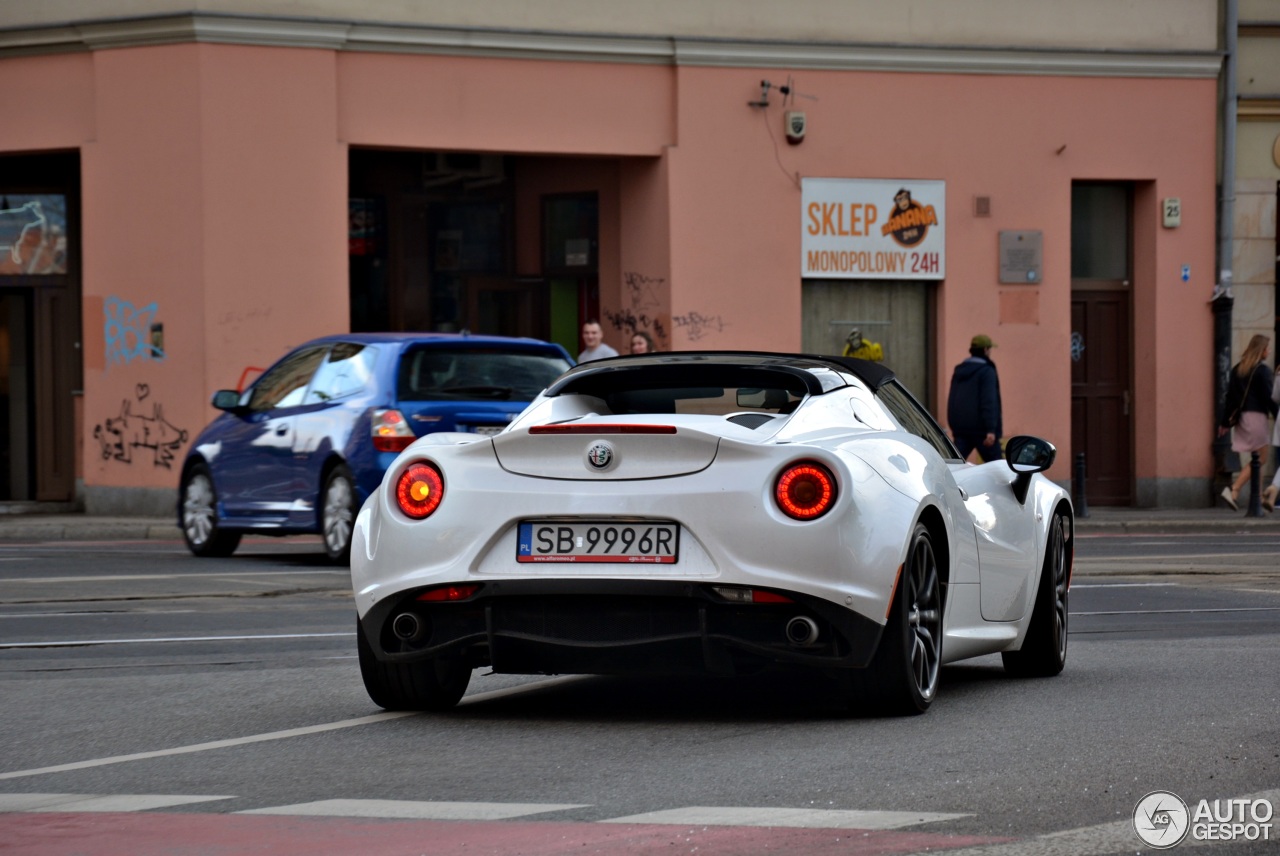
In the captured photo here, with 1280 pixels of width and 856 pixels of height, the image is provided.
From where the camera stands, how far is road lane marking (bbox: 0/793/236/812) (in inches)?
214

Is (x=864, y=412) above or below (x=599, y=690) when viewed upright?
above

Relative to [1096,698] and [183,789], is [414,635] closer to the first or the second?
[183,789]

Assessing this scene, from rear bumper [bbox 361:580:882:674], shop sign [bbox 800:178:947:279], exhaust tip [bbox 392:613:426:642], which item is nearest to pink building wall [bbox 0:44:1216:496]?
shop sign [bbox 800:178:947:279]

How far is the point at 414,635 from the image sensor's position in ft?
22.8

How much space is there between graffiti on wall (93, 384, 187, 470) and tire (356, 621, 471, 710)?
50.2 ft

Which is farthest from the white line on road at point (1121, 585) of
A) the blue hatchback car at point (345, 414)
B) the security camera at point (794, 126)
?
the security camera at point (794, 126)

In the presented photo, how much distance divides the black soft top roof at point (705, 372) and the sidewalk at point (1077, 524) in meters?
13.2

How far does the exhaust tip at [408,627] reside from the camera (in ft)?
22.8

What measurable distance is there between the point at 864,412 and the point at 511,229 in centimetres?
1850

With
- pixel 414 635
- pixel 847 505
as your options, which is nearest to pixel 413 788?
pixel 414 635

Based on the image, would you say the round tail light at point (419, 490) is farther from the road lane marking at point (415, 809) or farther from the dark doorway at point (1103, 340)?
the dark doorway at point (1103, 340)

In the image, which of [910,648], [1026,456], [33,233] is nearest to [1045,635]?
[1026,456]

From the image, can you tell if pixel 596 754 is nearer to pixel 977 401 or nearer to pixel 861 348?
pixel 977 401

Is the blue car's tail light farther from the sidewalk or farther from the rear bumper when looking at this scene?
the rear bumper
